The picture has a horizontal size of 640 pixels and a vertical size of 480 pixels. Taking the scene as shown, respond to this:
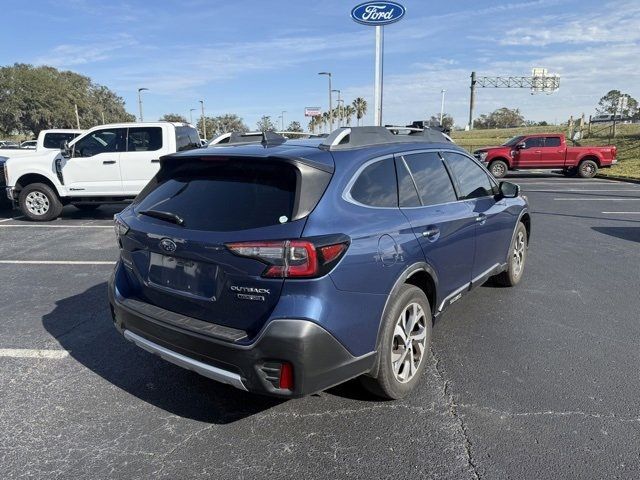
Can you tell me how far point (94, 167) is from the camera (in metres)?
9.94

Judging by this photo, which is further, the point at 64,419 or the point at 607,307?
the point at 607,307

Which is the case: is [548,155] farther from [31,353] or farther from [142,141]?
[31,353]

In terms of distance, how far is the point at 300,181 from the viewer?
2641 mm

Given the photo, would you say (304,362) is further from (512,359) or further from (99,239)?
(99,239)

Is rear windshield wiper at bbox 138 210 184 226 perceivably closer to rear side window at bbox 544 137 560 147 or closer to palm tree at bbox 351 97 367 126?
rear side window at bbox 544 137 560 147

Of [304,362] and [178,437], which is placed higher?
[304,362]

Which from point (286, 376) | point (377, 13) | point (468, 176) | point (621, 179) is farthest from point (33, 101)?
point (286, 376)

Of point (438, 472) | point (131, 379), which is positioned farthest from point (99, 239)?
point (438, 472)

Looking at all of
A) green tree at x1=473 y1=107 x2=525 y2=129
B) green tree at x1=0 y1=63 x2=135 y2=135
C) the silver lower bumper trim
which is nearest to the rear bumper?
the silver lower bumper trim

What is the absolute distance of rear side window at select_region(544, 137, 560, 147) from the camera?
20.1m

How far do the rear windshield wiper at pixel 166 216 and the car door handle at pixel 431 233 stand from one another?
159cm

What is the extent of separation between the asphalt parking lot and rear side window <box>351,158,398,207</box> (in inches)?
51.4

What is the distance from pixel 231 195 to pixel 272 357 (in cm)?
98

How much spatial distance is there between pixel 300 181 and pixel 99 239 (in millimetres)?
6644
